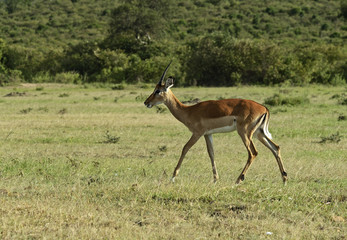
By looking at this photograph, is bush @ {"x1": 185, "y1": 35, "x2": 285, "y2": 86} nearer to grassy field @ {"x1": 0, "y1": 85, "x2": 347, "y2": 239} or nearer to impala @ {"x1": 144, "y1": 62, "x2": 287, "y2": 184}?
grassy field @ {"x1": 0, "y1": 85, "x2": 347, "y2": 239}

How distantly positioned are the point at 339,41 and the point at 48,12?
46.2 meters

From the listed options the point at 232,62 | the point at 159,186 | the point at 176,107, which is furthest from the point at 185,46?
the point at 159,186

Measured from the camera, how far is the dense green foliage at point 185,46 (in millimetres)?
36688

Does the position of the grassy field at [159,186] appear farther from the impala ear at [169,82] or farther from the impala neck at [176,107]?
the impala ear at [169,82]

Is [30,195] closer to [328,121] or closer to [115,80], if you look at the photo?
[328,121]

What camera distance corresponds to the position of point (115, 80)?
1570 inches

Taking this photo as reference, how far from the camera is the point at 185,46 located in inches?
1746

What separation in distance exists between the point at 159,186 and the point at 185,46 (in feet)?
127

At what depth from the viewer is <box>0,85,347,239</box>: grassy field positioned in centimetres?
498

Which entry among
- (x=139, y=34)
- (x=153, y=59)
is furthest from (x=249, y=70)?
(x=139, y=34)

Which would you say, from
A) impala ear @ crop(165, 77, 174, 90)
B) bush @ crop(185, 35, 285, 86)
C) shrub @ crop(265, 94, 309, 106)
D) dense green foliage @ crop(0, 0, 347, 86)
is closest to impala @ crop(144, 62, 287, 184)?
impala ear @ crop(165, 77, 174, 90)

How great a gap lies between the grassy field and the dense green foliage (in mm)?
21981

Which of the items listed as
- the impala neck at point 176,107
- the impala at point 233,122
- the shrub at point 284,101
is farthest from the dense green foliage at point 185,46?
the impala at point 233,122

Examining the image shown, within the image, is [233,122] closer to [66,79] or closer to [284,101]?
[284,101]
